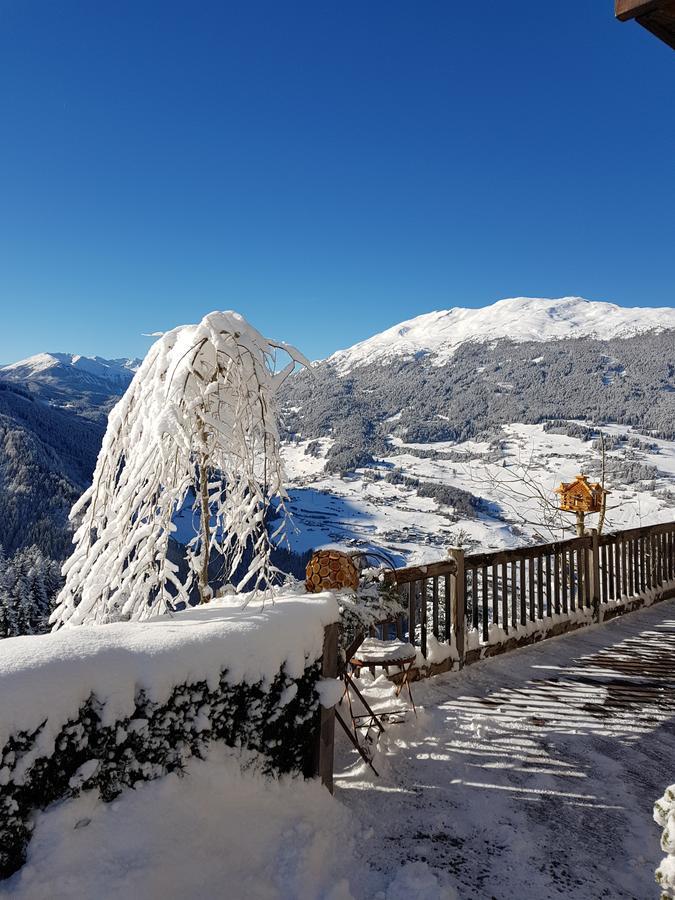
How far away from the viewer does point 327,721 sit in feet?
8.68

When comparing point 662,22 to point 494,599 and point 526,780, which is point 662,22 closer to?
point 526,780

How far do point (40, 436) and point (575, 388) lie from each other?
15252 centimetres

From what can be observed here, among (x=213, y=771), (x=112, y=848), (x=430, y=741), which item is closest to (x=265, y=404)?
(x=213, y=771)

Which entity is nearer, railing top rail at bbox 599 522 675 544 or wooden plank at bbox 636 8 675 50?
wooden plank at bbox 636 8 675 50

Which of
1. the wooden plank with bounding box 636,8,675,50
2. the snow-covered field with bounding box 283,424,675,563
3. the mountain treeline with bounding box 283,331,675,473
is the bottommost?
the snow-covered field with bounding box 283,424,675,563

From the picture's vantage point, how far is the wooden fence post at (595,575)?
561cm

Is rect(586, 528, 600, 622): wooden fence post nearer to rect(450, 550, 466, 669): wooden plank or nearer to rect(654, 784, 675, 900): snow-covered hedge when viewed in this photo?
rect(450, 550, 466, 669): wooden plank

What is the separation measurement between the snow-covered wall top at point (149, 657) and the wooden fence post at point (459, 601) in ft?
6.60

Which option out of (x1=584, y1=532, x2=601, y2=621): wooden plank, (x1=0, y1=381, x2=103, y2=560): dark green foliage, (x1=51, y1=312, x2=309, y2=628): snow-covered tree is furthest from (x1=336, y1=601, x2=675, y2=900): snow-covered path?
(x1=0, y1=381, x2=103, y2=560): dark green foliage

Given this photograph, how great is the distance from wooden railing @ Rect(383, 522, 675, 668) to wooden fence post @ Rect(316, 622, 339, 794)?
3.86 feet

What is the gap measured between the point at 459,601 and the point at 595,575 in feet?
7.40

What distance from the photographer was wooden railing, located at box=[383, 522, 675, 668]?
433 centimetres

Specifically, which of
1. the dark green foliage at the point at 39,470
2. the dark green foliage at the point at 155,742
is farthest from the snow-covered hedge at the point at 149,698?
the dark green foliage at the point at 39,470

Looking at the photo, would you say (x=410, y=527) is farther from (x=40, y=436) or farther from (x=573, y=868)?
(x=573, y=868)
